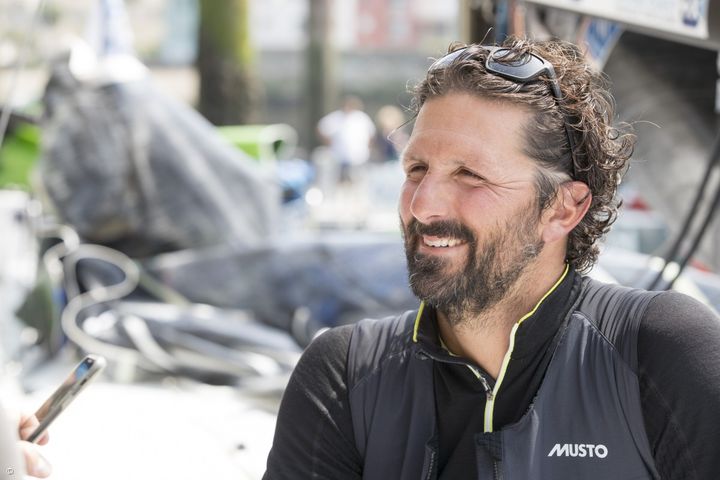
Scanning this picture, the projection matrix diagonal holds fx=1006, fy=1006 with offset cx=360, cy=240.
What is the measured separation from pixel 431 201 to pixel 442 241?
0.19ft

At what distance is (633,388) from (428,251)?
340 mm

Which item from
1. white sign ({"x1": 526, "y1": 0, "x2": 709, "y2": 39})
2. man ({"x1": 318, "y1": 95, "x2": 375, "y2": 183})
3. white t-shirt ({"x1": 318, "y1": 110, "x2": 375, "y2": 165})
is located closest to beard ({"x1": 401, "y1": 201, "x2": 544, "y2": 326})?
white sign ({"x1": 526, "y1": 0, "x2": 709, "y2": 39})

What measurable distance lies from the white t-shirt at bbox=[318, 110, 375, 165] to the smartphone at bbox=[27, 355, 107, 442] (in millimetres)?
11256

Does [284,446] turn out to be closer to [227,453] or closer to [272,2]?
[227,453]

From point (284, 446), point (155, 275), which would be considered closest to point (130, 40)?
point (155, 275)

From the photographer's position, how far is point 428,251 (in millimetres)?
1451

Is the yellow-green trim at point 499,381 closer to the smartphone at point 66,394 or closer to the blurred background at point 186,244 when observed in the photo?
the smartphone at point 66,394

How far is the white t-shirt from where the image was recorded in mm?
13008

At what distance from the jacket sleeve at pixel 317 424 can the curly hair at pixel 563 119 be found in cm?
40

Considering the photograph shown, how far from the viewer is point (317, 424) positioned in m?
1.50

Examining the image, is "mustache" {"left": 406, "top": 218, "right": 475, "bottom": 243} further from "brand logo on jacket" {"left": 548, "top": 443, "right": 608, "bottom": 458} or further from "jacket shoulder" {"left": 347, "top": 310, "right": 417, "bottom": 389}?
"brand logo on jacket" {"left": 548, "top": 443, "right": 608, "bottom": 458}

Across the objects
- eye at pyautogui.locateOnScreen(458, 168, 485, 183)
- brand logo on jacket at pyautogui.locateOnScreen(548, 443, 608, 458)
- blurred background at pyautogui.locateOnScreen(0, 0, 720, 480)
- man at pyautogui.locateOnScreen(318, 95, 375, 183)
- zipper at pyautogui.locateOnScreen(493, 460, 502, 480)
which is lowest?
man at pyautogui.locateOnScreen(318, 95, 375, 183)

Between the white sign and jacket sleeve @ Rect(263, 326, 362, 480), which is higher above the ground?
the white sign

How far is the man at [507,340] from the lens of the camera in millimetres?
1347
